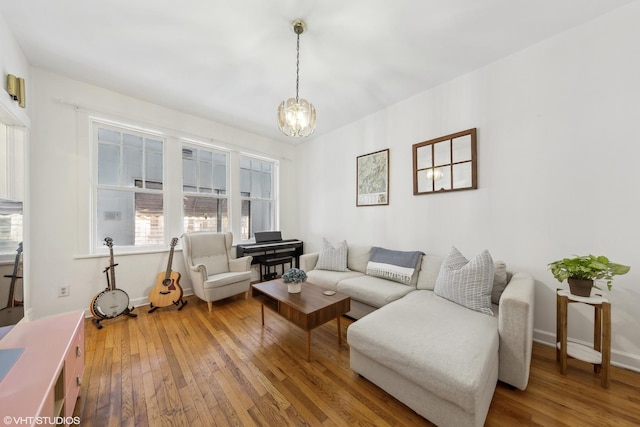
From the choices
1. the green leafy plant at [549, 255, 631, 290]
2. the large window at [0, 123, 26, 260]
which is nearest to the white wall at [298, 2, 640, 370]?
the green leafy plant at [549, 255, 631, 290]

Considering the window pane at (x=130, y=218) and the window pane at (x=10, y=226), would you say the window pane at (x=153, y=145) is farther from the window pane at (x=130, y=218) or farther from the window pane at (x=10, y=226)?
the window pane at (x=10, y=226)

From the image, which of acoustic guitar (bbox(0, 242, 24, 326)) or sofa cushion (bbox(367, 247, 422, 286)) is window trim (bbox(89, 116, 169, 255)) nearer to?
acoustic guitar (bbox(0, 242, 24, 326))

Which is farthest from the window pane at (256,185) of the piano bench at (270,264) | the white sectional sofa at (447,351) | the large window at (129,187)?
the white sectional sofa at (447,351)

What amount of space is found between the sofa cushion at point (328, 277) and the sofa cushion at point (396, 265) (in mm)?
285

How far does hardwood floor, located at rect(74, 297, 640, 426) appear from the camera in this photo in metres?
1.37

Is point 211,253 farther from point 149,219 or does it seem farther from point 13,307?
point 13,307

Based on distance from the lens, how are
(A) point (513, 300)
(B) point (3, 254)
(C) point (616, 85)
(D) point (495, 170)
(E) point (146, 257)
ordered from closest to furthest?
(B) point (3, 254)
(A) point (513, 300)
(C) point (616, 85)
(D) point (495, 170)
(E) point (146, 257)

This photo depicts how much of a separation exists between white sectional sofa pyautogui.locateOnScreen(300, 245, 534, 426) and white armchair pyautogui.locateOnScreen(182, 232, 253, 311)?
1.96 m

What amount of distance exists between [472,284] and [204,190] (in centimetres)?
388

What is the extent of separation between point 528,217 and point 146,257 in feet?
14.9

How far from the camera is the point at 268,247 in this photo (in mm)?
4016

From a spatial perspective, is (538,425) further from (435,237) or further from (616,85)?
(616,85)

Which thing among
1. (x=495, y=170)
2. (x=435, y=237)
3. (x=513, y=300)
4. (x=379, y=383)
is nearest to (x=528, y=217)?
(x=495, y=170)

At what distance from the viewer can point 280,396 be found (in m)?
1.54
